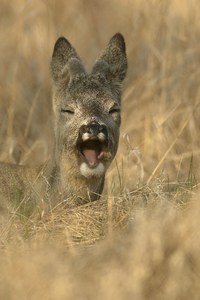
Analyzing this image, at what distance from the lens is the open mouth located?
8820 mm

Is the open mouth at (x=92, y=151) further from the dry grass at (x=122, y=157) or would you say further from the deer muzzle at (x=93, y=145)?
the dry grass at (x=122, y=157)

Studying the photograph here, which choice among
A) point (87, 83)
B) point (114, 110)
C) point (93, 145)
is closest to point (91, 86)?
point (87, 83)

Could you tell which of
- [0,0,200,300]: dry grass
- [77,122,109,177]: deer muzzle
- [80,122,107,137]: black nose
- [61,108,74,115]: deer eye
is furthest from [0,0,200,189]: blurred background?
[80,122,107,137]: black nose

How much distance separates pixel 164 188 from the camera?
8734 millimetres

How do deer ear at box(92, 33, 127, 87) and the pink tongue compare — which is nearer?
the pink tongue

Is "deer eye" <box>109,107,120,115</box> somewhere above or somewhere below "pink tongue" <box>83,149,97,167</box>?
above

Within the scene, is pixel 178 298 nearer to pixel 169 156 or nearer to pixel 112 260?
pixel 112 260

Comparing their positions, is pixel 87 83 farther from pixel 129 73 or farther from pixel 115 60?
pixel 129 73

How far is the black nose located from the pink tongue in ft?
0.64

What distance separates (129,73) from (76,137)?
6.07m

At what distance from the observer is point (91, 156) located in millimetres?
8859

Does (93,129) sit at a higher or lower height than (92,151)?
higher

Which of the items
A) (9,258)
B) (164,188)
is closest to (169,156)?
(164,188)

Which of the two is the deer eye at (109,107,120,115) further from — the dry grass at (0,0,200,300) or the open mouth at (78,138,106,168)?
the open mouth at (78,138,106,168)
